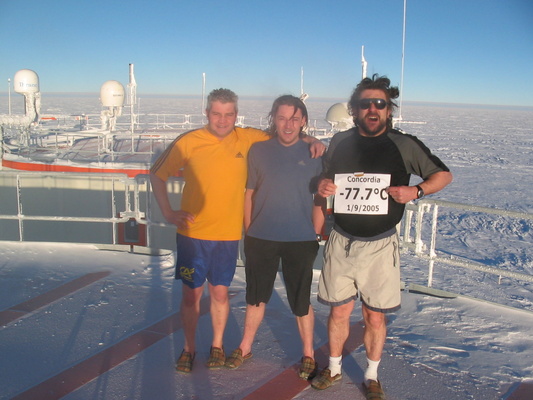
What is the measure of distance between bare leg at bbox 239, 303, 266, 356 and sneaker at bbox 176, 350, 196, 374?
1.07 feet

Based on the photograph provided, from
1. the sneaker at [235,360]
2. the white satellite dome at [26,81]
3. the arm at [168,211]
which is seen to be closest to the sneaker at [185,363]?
the sneaker at [235,360]

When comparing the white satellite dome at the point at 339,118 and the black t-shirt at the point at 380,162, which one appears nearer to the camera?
the black t-shirt at the point at 380,162

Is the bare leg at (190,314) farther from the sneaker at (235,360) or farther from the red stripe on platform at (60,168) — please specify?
the red stripe on platform at (60,168)

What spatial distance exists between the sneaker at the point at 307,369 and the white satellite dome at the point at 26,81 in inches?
724

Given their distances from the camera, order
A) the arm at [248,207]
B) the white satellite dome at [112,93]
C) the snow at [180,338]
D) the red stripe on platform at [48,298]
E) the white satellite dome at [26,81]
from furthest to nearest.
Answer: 1. the white satellite dome at [26,81]
2. the white satellite dome at [112,93]
3. the red stripe on platform at [48,298]
4. the arm at [248,207]
5. the snow at [180,338]

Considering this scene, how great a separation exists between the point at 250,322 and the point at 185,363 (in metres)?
0.46

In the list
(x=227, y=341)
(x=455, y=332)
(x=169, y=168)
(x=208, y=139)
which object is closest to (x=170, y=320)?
(x=227, y=341)

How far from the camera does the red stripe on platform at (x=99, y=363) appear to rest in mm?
2496

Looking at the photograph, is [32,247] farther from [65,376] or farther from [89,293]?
[65,376]

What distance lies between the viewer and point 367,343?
2.60 m

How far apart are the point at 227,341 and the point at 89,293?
4.71 ft

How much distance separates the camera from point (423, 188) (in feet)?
8.03

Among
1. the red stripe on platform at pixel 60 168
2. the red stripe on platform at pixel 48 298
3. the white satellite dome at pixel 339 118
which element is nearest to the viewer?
the red stripe on platform at pixel 48 298

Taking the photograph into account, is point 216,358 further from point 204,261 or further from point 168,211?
point 168,211
